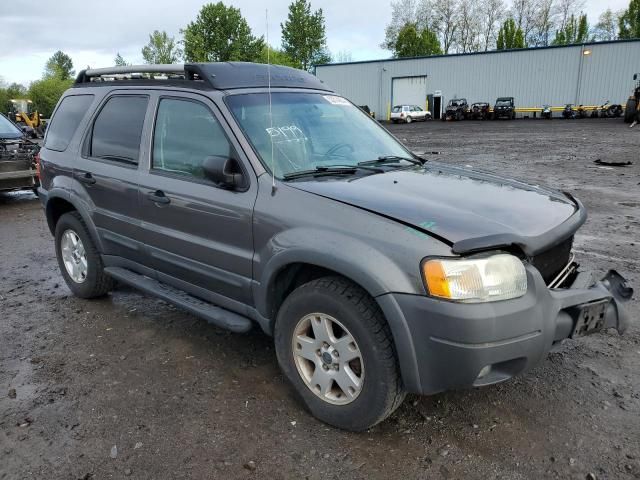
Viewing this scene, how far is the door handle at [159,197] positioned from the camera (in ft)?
11.6

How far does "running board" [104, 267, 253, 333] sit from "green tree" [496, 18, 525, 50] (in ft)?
249

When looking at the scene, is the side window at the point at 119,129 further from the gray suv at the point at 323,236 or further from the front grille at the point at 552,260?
the front grille at the point at 552,260

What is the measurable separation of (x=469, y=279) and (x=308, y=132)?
1.65 m

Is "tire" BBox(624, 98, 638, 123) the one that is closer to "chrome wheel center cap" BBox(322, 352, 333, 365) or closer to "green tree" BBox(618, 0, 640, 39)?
"chrome wheel center cap" BBox(322, 352, 333, 365)

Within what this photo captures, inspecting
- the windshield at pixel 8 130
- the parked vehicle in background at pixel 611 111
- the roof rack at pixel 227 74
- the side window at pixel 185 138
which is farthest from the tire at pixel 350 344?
the parked vehicle in background at pixel 611 111

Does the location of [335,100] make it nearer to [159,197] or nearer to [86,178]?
[159,197]

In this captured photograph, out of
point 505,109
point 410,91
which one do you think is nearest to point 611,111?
point 505,109

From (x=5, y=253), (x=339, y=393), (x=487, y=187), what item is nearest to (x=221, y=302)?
(x=339, y=393)

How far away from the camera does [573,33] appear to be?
241 ft

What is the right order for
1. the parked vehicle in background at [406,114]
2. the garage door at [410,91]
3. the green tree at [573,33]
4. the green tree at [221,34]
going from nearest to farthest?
1. the parked vehicle in background at [406,114]
2. the garage door at [410,91]
3. the green tree at [221,34]
4. the green tree at [573,33]

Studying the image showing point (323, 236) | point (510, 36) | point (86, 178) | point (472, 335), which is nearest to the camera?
point (472, 335)

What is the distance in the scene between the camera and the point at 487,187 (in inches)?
125

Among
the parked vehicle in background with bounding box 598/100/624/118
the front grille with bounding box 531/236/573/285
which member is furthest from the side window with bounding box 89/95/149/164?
the parked vehicle in background with bounding box 598/100/624/118

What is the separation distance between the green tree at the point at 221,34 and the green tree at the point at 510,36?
34.1 m
